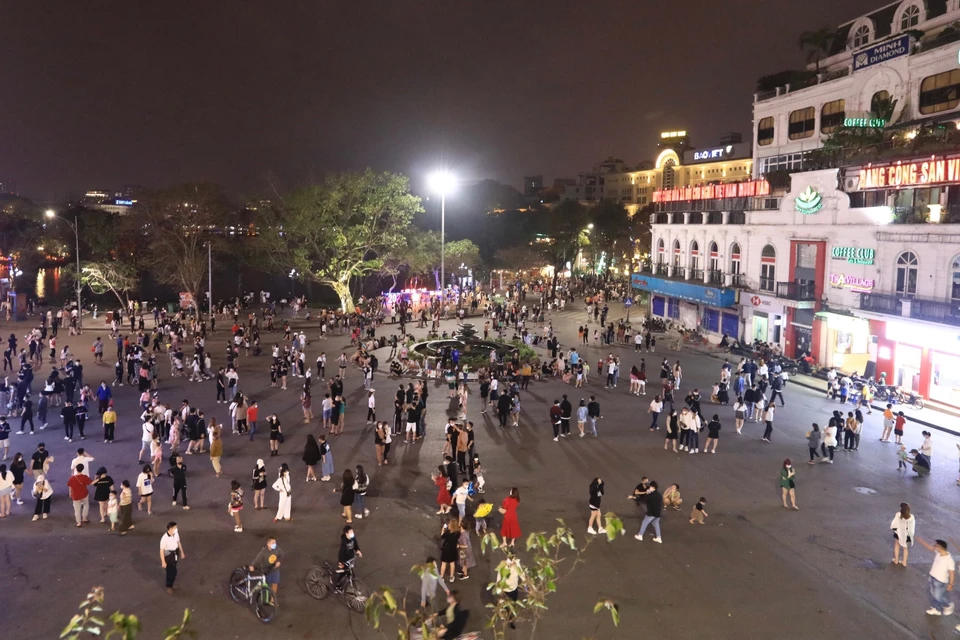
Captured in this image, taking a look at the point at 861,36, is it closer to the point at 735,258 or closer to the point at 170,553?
the point at 735,258

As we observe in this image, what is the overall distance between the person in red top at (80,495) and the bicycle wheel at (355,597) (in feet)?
20.9

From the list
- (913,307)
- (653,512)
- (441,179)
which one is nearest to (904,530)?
(653,512)

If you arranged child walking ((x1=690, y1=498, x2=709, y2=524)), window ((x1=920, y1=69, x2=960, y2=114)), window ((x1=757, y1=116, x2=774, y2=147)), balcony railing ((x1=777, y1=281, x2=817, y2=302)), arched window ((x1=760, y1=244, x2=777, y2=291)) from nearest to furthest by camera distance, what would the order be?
1. child walking ((x1=690, y1=498, x2=709, y2=524))
2. window ((x1=920, y1=69, x2=960, y2=114))
3. balcony railing ((x1=777, y1=281, x2=817, y2=302))
4. arched window ((x1=760, y1=244, x2=777, y2=291))
5. window ((x1=757, y1=116, x2=774, y2=147))

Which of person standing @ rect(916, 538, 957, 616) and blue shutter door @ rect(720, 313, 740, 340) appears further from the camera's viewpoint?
blue shutter door @ rect(720, 313, 740, 340)

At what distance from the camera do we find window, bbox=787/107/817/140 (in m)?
42.2

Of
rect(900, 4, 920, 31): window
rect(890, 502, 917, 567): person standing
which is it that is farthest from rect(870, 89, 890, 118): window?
rect(890, 502, 917, 567): person standing

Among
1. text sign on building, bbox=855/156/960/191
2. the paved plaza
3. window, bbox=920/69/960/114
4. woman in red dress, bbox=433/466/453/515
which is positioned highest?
window, bbox=920/69/960/114

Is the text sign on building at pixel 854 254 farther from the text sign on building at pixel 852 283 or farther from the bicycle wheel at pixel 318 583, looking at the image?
the bicycle wheel at pixel 318 583

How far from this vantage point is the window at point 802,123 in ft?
139

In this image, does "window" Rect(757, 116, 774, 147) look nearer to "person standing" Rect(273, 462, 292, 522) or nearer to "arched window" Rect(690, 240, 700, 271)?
"arched window" Rect(690, 240, 700, 271)

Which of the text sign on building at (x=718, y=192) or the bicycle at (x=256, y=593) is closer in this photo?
the bicycle at (x=256, y=593)

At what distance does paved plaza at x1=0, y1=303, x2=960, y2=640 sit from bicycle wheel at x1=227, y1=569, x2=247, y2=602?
0.18 m

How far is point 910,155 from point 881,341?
27.5 feet

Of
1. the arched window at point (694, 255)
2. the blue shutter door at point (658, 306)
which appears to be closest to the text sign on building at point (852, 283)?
the arched window at point (694, 255)
